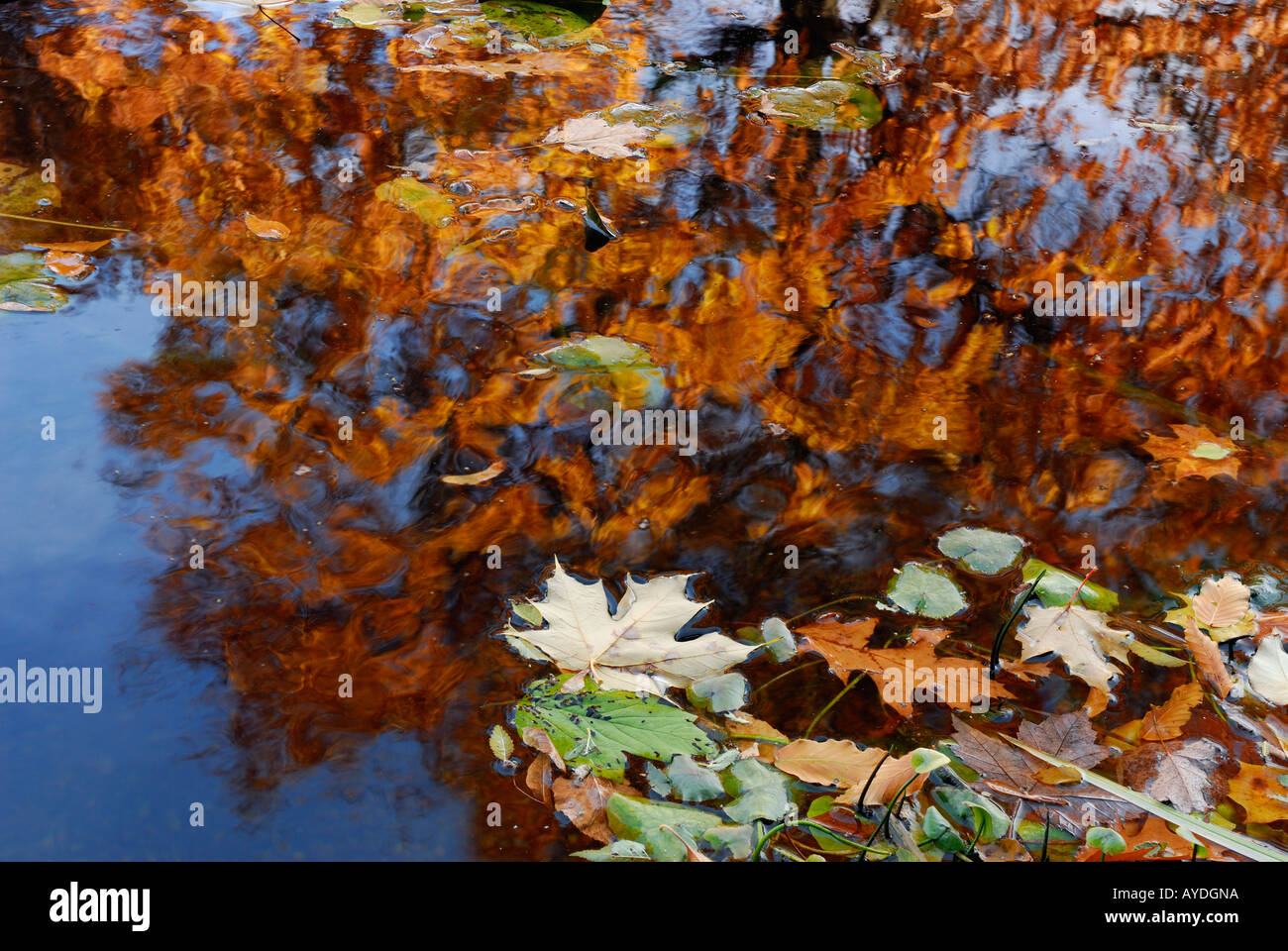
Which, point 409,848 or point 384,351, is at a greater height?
point 384,351

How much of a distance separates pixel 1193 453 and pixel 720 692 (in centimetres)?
94

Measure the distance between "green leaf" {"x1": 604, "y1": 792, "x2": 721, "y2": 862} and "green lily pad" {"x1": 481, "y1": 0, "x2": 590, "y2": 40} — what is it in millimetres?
2843

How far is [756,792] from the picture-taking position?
3.65ft

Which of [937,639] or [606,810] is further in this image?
[937,639]

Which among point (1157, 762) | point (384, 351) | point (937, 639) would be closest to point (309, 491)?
point (384, 351)

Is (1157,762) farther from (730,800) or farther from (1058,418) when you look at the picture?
(1058,418)

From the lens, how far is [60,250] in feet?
6.68

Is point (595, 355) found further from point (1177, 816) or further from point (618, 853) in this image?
point (1177, 816)

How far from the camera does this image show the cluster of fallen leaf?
42.1 inches

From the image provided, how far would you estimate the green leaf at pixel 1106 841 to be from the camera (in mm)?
1047

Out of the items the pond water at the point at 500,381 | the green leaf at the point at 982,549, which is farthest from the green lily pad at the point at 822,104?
the green leaf at the point at 982,549

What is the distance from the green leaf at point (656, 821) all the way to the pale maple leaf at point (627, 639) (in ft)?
0.52

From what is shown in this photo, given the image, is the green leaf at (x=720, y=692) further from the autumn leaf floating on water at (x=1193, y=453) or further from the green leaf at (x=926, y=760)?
the autumn leaf floating on water at (x=1193, y=453)
